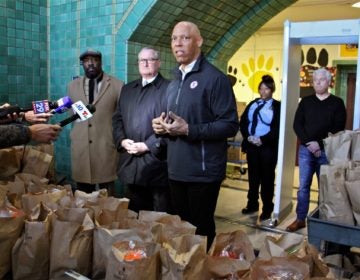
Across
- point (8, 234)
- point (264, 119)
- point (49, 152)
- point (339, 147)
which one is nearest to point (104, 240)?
point (8, 234)

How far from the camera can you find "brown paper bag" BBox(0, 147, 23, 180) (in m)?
2.48

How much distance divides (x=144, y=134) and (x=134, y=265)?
1586mm

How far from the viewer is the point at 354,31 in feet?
10.2

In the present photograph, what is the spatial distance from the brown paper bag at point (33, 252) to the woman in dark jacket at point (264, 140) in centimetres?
275

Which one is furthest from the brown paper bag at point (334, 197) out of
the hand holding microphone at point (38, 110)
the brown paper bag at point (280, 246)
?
the hand holding microphone at point (38, 110)

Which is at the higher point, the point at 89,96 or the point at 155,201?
the point at 89,96

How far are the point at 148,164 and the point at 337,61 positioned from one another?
5888 mm

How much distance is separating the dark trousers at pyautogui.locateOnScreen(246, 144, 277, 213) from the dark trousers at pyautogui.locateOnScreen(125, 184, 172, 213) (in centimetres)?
145

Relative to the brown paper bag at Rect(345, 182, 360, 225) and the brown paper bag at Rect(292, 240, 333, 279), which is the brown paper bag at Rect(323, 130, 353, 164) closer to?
the brown paper bag at Rect(345, 182, 360, 225)

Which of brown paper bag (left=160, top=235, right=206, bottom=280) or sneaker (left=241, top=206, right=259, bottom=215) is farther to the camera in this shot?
sneaker (left=241, top=206, right=259, bottom=215)

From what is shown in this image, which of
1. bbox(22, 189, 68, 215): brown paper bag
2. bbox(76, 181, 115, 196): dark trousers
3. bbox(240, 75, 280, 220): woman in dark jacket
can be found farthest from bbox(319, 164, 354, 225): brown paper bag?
bbox(240, 75, 280, 220): woman in dark jacket

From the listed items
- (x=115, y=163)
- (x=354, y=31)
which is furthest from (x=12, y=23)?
(x=354, y=31)

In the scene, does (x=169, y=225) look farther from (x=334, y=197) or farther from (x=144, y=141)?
(x=144, y=141)

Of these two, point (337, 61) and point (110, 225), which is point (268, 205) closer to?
point (110, 225)
